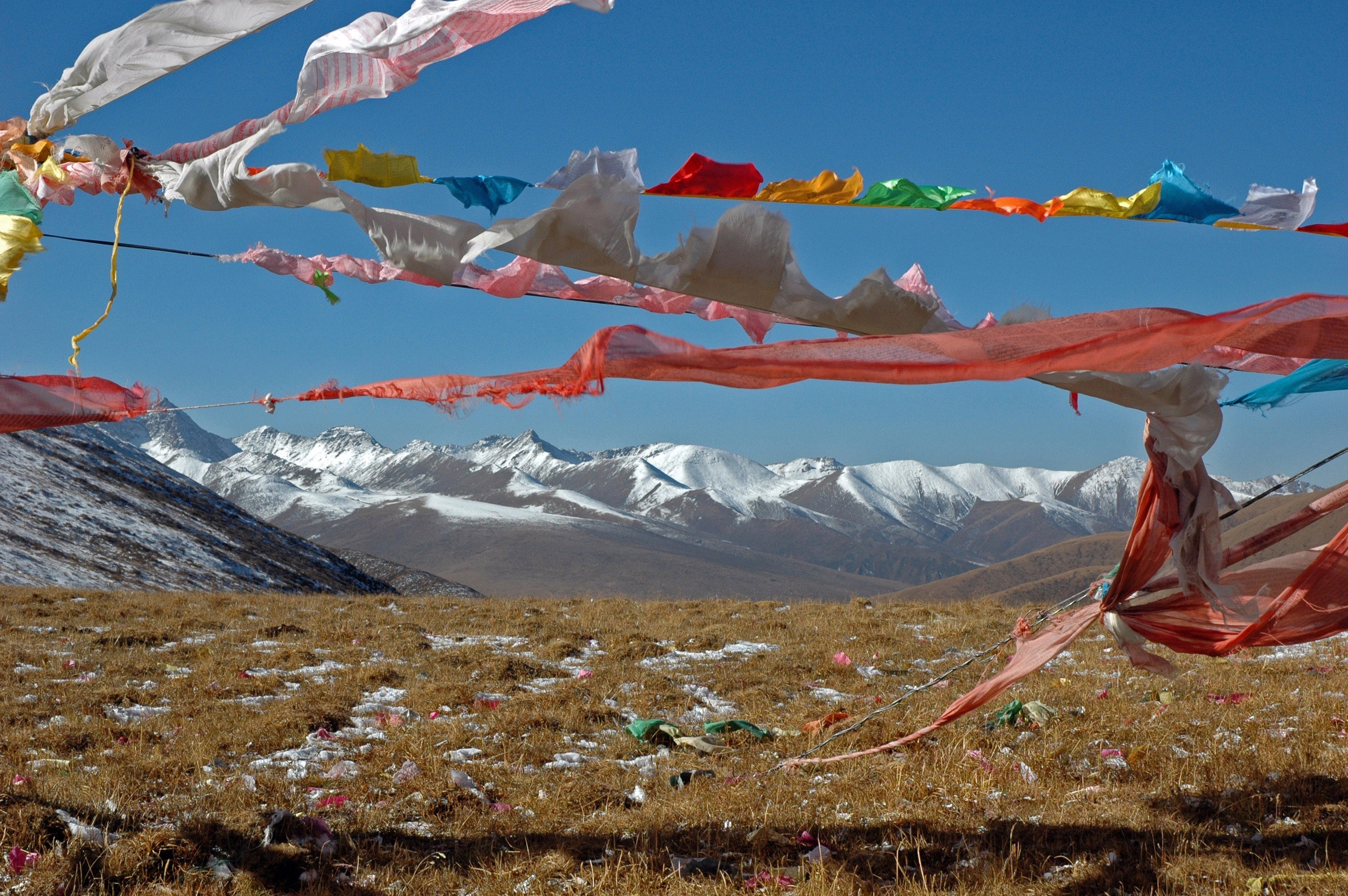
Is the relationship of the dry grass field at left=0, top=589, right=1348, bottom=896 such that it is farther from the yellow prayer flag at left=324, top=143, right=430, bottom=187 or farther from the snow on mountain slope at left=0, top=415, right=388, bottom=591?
the snow on mountain slope at left=0, top=415, right=388, bottom=591

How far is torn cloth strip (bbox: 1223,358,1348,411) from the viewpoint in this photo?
4.59 meters

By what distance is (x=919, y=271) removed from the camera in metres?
4.83

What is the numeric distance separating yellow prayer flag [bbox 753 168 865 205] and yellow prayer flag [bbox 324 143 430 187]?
1633mm

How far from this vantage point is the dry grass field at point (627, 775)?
4309mm

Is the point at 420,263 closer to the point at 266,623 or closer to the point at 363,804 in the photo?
the point at 363,804

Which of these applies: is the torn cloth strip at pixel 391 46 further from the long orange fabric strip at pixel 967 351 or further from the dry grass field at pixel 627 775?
the dry grass field at pixel 627 775

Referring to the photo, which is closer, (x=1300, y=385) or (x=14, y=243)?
(x=14, y=243)

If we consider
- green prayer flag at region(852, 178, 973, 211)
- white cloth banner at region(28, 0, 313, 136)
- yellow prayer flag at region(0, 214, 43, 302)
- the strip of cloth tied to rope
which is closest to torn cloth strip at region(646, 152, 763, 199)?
green prayer flag at region(852, 178, 973, 211)

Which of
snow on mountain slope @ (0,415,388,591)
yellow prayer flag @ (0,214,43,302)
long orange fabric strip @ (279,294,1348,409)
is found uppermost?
yellow prayer flag @ (0,214,43,302)

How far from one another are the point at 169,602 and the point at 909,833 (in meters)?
13.4

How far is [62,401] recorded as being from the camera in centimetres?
505

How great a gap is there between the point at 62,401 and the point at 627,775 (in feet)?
14.0

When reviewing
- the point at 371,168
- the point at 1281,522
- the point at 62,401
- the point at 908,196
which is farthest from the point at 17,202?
the point at 1281,522

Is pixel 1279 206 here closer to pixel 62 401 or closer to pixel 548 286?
pixel 548 286
